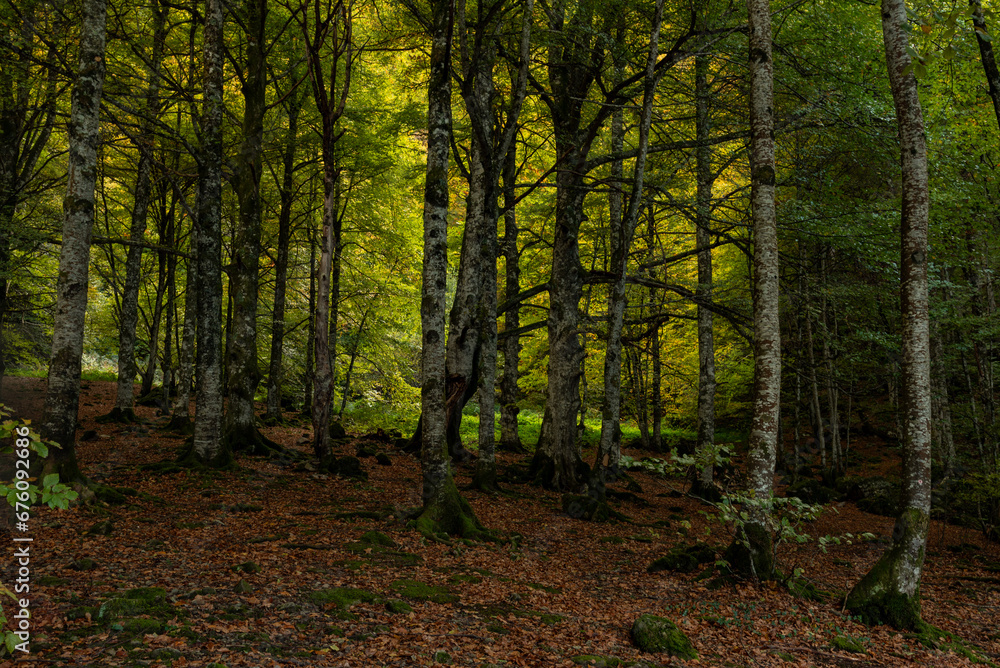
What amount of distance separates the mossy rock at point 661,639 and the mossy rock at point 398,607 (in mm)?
2265

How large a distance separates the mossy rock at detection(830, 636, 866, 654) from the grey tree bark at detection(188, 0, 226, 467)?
9.85m

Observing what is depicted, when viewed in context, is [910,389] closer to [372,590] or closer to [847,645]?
[847,645]

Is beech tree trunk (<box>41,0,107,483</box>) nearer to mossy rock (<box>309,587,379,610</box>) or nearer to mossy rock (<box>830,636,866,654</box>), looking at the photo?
mossy rock (<box>309,587,379,610</box>)

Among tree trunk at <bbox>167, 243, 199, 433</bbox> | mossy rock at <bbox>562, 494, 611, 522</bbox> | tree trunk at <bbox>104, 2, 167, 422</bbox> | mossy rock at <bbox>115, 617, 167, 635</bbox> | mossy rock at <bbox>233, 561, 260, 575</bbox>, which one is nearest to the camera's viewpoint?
mossy rock at <bbox>115, 617, 167, 635</bbox>

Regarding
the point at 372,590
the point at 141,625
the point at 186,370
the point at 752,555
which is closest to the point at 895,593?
the point at 752,555

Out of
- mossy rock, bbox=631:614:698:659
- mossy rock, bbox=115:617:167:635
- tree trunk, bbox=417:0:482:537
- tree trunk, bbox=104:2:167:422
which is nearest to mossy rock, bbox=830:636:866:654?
mossy rock, bbox=631:614:698:659

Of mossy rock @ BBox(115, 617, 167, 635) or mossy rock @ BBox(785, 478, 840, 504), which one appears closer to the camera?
mossy rock @ BBox(115, 617, 167, 635)

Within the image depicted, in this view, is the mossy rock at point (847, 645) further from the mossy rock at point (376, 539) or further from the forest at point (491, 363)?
the mossy rock at point (376, 539)

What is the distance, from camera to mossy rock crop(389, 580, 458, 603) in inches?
233

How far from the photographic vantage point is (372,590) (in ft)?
19.4

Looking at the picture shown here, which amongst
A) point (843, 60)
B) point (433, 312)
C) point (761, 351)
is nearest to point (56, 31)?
point (433, 312)

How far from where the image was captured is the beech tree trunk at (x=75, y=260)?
748cm

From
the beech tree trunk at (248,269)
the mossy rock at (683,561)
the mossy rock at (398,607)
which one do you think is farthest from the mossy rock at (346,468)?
the mossy rock at (398,607)

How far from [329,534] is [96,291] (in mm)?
21489
